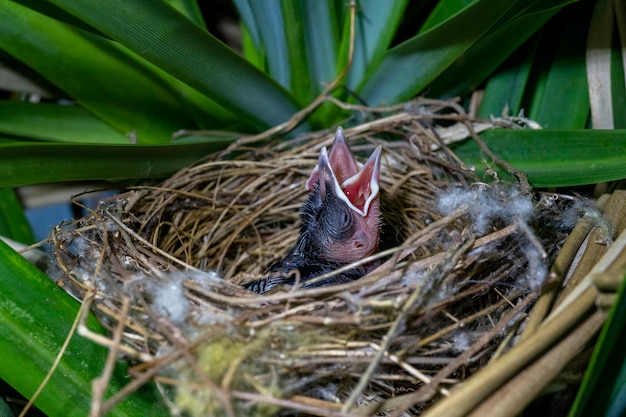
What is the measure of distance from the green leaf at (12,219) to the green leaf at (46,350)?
0.53 m

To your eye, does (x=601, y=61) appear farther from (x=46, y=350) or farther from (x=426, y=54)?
(x=46, y=350)

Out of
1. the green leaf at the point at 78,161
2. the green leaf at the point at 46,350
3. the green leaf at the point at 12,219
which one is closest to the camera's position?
the green leaf at the point at 46,350

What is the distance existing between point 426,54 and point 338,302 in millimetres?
475

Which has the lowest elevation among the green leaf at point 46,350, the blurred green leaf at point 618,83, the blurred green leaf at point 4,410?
the blurred green leaf at point 4,410

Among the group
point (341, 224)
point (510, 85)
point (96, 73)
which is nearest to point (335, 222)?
point (341, 224)

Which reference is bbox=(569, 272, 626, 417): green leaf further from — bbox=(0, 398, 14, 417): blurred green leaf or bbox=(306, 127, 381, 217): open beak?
bbox=(0, 398, 14, 417): blurred green leaf

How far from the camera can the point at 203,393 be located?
654 millimetres

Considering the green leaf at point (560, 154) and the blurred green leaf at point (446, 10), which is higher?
the blurred green leaf at point (446, 10)

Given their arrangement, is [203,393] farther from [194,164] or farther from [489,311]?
[194,164]

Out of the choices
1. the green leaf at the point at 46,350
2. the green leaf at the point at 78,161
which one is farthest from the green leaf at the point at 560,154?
the green leaf at the point at 46,350

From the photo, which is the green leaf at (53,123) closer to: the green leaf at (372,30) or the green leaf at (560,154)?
the green leaf at (372,30)

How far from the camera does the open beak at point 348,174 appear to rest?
1.07m

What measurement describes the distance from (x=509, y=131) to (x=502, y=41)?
0.50 feet

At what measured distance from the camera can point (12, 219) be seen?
4.28 feet
